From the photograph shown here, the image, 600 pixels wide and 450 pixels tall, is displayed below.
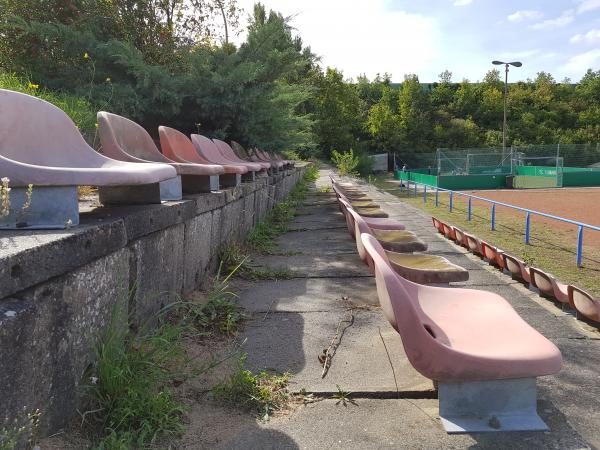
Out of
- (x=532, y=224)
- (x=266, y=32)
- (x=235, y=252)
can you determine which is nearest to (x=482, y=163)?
(x=532, y=224)

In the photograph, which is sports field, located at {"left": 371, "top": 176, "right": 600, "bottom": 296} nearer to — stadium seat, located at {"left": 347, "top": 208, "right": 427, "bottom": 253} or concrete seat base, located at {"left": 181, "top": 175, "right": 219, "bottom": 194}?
stadium seat, located at {"left": 347, "top": 208, "right": 427, "bottom": 253}

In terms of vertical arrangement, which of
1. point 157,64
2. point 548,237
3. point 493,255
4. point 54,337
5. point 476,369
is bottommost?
point 548,237

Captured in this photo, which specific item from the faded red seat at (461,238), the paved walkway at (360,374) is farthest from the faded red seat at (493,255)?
the paved walkway at (360,374)

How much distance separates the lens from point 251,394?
2.40m

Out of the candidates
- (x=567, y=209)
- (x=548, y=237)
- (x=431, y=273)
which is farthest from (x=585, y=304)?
(x=567, y=209)

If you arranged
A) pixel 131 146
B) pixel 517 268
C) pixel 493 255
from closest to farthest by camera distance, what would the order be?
pixel 131 146, pixel 517 268, pixel 493 255

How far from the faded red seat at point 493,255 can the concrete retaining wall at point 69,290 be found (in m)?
4.49

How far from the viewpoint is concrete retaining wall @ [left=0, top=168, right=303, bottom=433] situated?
153 cm

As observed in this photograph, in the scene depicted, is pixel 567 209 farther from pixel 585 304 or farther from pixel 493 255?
Answer: pixel 585 304

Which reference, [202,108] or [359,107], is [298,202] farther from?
[359,107]

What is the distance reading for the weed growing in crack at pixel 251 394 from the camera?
7.71 ft

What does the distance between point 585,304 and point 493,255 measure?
268 centimetres

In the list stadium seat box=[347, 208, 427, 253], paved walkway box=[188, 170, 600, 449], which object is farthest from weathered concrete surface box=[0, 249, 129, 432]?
stadium seat box=[347, 208, 427, 253]

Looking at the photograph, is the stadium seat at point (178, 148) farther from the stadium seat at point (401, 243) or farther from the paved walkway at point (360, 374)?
the stadium seat at point (401, 243)
